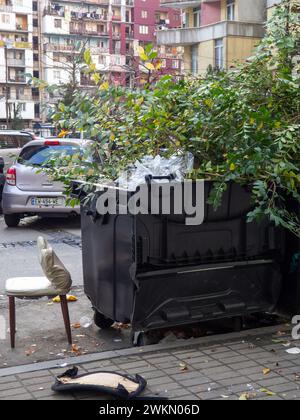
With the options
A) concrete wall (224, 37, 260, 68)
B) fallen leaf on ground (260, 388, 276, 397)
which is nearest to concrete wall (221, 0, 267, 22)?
concrete wall (224, 37, 260, 68)


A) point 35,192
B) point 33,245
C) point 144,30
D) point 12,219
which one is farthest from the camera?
point 144,30

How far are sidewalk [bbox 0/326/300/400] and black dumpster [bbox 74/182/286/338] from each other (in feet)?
0.73

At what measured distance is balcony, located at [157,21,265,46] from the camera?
1531 inches

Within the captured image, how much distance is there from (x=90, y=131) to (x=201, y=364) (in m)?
2.25

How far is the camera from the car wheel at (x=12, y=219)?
11852 millimetres

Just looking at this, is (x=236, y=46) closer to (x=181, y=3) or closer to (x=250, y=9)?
(x=250, y=9)

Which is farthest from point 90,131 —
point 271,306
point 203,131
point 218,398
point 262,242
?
point 218,398

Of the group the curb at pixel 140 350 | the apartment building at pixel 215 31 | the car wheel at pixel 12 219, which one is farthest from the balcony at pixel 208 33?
the curb at pixel 140 350

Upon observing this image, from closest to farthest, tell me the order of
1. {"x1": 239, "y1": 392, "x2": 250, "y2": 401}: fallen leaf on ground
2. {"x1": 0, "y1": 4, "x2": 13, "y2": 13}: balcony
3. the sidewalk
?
{"x1": 239, "y1": 392, "x2": 250, "y2": 401}: fallen leaf on ground, the sidewalk, {"x1": 0, "y1": 4, "x2": 13, "y2": 13}: balcony

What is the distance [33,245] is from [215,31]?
3323cm

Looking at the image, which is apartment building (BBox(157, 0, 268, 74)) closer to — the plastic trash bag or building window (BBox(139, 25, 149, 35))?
building window (BBox(139, 25, 149, 35))

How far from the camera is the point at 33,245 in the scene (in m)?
10.0

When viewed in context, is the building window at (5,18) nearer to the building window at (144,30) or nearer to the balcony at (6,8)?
the balcony at (6,8)

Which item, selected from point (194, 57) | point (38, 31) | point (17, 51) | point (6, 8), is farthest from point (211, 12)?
point (38, 31)
